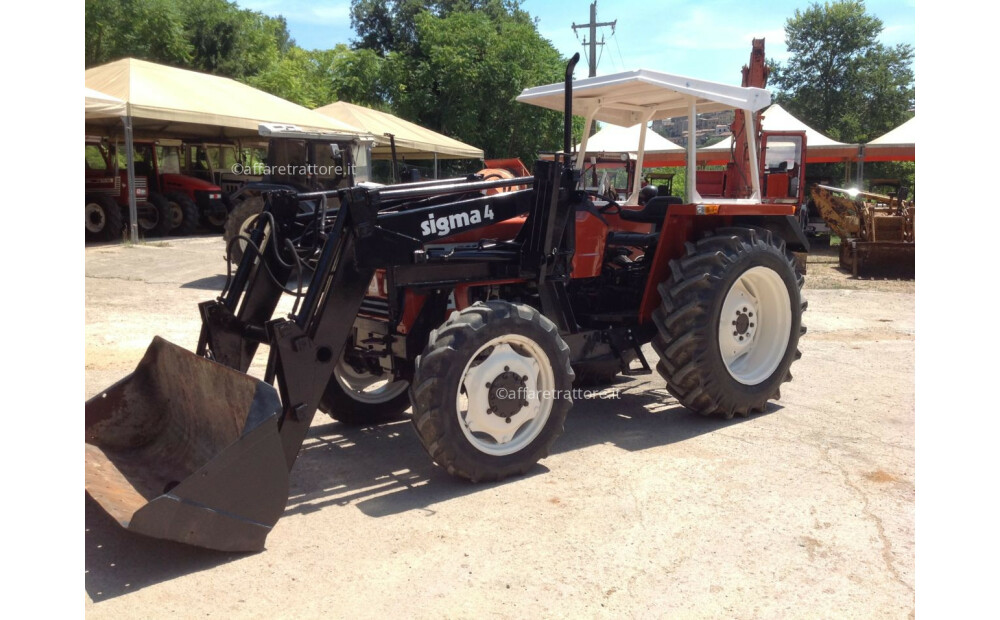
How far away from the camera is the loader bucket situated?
3.39 metres

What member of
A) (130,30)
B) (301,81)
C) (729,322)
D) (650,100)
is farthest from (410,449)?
→ (301,81)

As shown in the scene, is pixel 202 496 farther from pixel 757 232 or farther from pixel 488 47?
pixel 488 47

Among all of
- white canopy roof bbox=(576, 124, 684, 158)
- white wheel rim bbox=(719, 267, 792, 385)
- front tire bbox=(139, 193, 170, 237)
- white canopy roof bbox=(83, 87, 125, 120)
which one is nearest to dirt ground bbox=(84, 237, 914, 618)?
white wheel rim bbox=(719, 267, 792, 385)

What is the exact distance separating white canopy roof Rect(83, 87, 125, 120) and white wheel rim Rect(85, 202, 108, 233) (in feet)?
6.30

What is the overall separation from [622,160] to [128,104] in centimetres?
966

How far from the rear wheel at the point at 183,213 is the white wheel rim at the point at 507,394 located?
15581 mm

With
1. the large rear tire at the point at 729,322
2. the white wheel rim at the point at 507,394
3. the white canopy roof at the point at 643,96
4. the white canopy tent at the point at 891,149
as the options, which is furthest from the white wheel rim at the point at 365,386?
→ the white canopy tent at the point at 891,149

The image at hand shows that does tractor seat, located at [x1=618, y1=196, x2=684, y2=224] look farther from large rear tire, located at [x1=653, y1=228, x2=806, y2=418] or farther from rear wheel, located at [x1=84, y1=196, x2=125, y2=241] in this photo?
rear wheel, located at [x1=84, y1=196, x2=125, y2=241]

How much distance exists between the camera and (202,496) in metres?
3.39

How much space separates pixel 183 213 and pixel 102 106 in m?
4.03

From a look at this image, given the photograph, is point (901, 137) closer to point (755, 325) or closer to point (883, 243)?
point (883, 243)

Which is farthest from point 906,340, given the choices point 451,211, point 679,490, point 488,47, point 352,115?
point 488,47

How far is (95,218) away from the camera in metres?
16.1

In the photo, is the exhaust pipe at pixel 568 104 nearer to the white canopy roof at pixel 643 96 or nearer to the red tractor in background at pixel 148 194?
the white canopy roof at pixel 643 96
